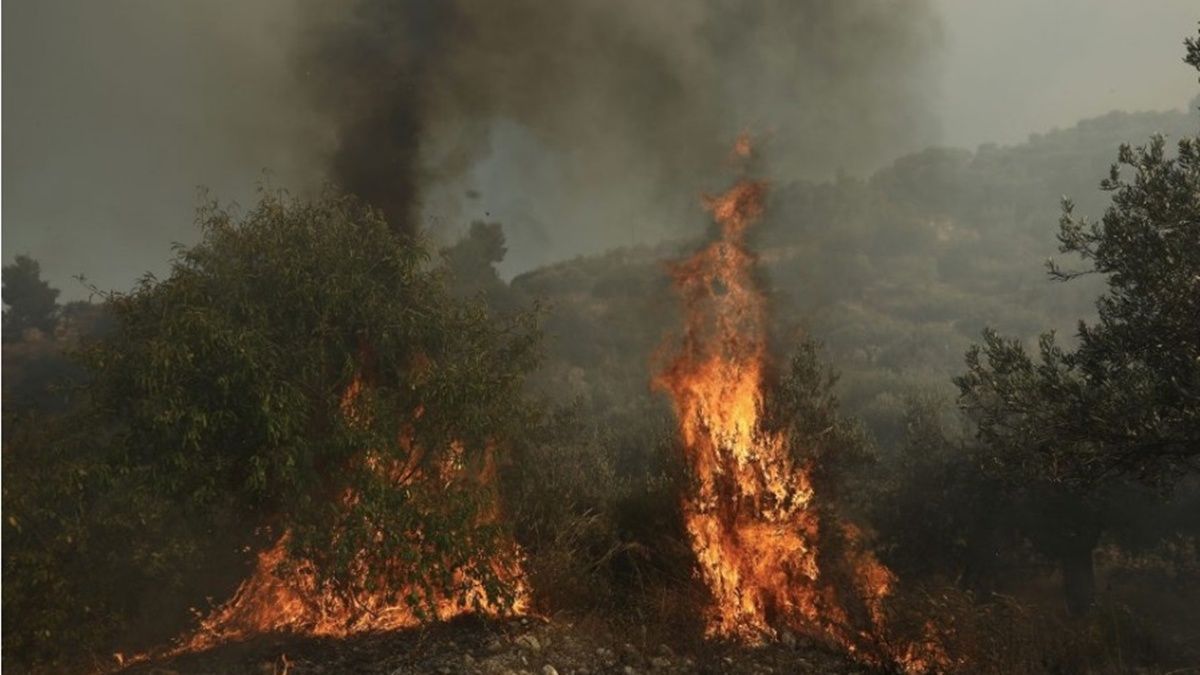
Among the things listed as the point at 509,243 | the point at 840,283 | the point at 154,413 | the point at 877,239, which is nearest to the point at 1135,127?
the point at 877,239

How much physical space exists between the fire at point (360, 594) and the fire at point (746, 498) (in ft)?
13.7

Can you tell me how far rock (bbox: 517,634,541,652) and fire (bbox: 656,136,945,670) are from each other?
3313 mm

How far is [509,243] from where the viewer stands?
56250 mm

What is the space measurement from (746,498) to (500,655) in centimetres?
580

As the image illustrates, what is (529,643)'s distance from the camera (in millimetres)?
13484

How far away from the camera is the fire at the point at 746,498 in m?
14.4

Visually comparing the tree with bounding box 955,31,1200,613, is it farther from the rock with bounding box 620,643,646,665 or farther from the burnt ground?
the rock with bounding box 620,643,646,665

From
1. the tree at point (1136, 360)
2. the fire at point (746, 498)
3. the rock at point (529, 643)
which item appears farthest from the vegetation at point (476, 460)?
the rock at point (529, 643)

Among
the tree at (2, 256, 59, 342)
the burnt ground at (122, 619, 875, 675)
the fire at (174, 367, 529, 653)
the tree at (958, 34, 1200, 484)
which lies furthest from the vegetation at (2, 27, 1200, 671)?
the tree at (2, 256, 59, 342)

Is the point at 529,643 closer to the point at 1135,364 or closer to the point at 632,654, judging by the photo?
the point at 632,654

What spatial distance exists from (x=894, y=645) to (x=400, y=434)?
9951 mm

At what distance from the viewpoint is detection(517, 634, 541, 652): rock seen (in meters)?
13.4

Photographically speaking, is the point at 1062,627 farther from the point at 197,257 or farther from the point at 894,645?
the point at 197,257

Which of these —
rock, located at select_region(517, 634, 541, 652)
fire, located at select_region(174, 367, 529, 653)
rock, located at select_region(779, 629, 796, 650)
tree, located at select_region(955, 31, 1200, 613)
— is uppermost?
tree, located at select_region(955, 31, 1200, 613)
